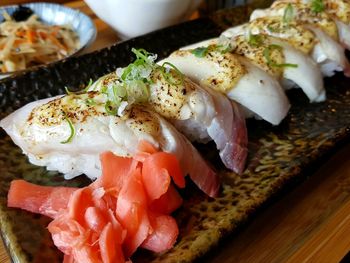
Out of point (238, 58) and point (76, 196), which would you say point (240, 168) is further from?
point (76, 196)

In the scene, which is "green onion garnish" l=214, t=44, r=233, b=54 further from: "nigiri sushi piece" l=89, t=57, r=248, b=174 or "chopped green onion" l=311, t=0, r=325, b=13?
"chopped green onion" l=311, t=0, r=325, b=13

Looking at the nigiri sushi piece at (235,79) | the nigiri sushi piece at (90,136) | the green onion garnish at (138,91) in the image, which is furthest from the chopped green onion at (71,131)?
the nigiri sushi piece at (235,79)

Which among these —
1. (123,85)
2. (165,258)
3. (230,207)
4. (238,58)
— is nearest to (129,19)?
(238,58)

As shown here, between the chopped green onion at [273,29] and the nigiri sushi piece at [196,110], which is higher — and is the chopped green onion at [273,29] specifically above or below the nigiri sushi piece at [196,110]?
above

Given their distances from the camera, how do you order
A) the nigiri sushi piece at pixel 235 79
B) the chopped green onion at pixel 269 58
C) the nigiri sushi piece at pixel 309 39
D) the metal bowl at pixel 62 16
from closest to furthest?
the nigiri sushi piece at pixel 235 79, the chopped green onion at pixel 269 58, the nigiri sushi piece at pixel 309 39, the metal bowl at pixel 62 16

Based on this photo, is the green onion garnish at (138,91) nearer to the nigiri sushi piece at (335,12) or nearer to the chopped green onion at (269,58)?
the chopped green onion at (269,58)

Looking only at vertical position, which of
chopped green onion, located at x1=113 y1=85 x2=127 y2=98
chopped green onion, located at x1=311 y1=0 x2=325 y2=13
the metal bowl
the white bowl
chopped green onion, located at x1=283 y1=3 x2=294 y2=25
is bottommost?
the metal bowl

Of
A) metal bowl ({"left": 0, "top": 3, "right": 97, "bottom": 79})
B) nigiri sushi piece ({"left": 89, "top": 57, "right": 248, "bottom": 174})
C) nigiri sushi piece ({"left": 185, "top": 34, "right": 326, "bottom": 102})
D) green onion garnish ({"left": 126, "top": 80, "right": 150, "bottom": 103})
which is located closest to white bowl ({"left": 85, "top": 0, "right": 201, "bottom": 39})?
metal bowl ({"left": 0, "top": 3, "right": 97, "bottom": 79})
